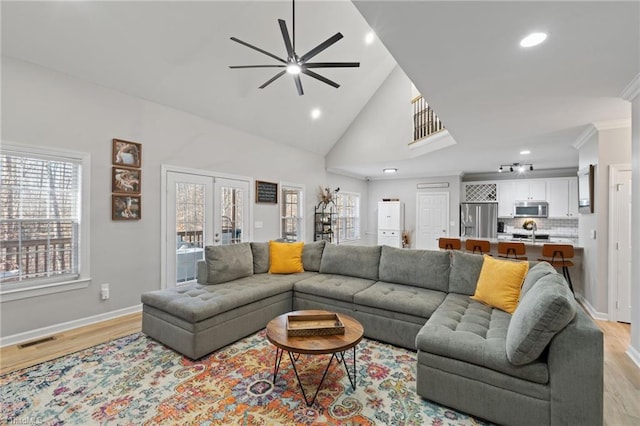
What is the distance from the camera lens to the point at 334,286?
3.56m

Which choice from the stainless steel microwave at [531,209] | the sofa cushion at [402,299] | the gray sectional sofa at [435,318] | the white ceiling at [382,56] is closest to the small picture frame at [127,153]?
the white ceiling at [382,56]

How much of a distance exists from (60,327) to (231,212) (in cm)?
270

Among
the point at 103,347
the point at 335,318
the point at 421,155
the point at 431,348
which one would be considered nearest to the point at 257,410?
the point at 335,318

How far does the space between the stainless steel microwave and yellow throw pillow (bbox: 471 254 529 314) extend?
5618mm

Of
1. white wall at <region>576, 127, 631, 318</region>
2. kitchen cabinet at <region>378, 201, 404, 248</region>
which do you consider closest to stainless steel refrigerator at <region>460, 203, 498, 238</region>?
kitchen cabinet at <region>378, 201, 404, 248</region>

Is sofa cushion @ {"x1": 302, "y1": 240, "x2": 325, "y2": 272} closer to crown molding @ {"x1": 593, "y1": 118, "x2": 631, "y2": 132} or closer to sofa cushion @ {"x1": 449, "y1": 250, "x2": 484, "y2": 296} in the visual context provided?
sofa cushion @ {"x1": 449, "y1": 250, "x2": 484, "y2": 296}

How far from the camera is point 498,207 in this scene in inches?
305

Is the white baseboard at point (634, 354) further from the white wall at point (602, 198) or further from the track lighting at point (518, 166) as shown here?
the track lighting at point (518, 166)

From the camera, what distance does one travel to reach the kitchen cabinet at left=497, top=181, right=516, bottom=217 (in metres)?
7.66

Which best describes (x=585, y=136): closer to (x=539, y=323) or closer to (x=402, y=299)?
(x=402, y=299)

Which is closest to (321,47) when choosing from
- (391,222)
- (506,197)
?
(391,222)

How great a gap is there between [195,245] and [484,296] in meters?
4.04

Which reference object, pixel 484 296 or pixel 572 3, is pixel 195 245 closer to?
Answer: pixel 484 296

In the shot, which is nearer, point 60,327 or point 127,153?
point 60,327
